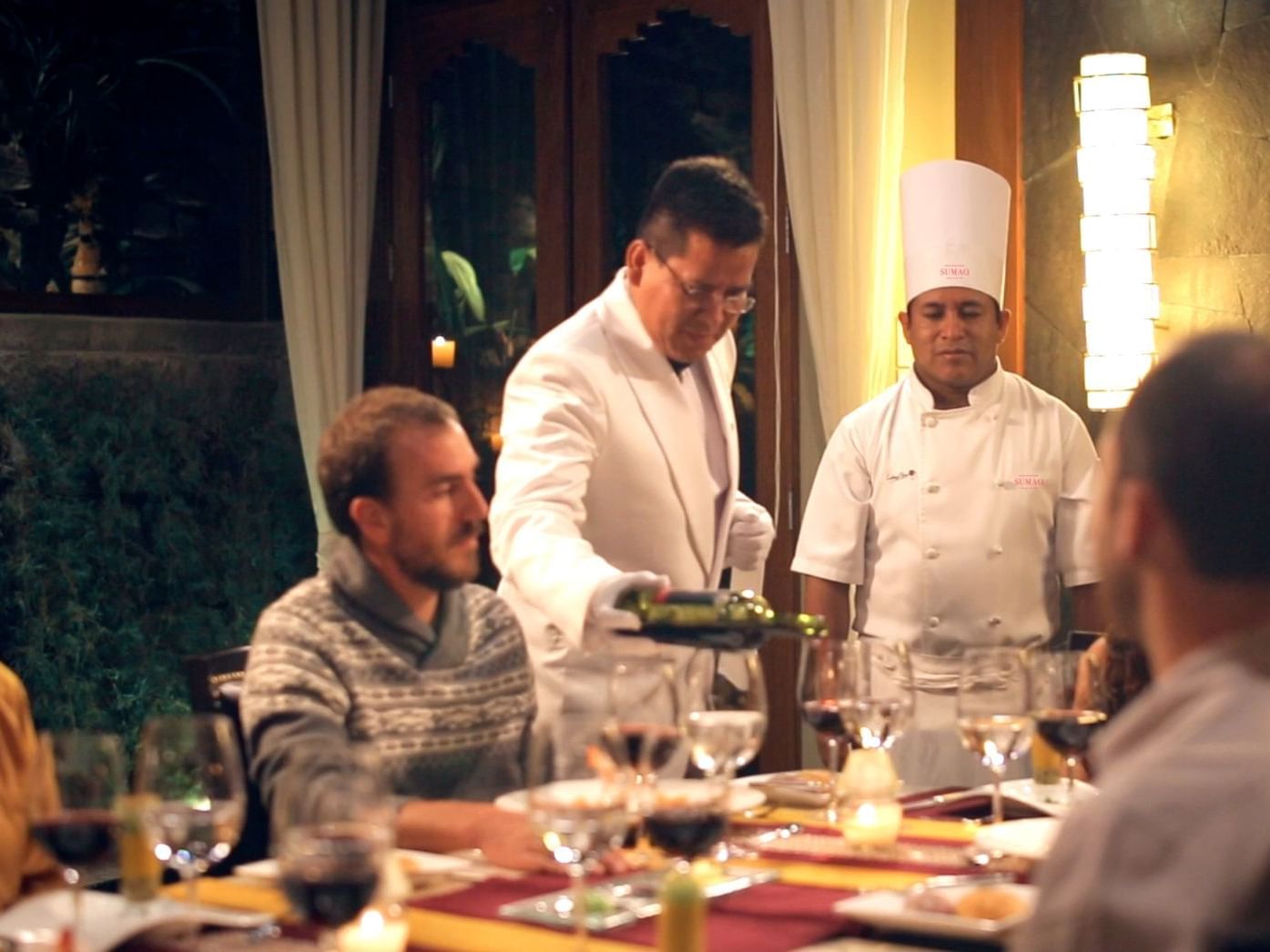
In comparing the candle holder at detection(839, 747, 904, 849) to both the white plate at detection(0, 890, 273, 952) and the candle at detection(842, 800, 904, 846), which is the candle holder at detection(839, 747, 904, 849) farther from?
the white plate at detection(0, 890, 273, 952)

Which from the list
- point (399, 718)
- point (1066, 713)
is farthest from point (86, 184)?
point (1066, 713)

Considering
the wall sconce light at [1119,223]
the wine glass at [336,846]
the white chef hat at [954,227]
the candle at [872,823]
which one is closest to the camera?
the wine glass at [336,846]

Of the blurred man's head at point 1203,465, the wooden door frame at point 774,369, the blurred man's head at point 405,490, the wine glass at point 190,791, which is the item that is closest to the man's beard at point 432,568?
the blurred man's head at point 405,490

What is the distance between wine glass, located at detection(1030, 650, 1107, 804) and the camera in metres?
2.27

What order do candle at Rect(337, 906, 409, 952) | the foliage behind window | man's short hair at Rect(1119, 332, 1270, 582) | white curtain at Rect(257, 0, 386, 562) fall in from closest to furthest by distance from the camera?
man's short hair at Rect(1119, 332, 1270, 582)
candle at Rect(337, 906, 409, 952)
the foliage behind window
white curtain at Rect(257, 0, 386, 562)

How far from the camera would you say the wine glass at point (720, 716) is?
2.06 meters

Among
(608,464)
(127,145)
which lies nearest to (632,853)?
(608,464)

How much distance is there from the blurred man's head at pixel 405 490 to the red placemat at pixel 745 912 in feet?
1.78

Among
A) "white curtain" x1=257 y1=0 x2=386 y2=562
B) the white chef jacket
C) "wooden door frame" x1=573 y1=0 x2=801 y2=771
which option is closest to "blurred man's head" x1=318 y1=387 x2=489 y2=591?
the white chef jacket

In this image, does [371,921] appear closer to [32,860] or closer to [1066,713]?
[32,860]

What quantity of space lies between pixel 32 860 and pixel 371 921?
66 cm

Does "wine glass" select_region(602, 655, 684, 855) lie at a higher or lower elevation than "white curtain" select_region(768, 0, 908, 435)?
lower

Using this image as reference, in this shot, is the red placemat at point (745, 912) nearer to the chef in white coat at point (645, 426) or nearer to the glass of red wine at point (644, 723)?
the glass of red wine at point (644, 723)

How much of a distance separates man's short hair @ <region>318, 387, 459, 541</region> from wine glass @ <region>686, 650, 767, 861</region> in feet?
1.86
